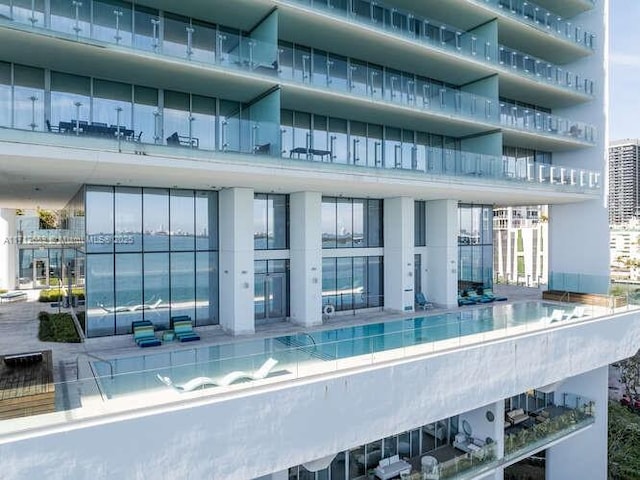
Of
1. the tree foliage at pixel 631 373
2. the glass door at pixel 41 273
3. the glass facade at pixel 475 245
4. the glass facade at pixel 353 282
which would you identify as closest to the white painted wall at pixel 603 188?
the glass facade at pixel 475 245

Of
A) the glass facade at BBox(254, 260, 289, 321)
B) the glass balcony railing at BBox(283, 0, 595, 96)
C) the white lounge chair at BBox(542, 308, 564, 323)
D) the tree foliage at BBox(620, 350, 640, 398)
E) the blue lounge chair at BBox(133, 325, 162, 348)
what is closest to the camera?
the blue lounge chair at BBox(133, 325, 162, 348)

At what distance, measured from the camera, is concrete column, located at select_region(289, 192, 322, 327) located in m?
15.4

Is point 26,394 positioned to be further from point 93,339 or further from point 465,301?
point 465,301

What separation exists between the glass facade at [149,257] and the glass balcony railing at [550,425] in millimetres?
10728

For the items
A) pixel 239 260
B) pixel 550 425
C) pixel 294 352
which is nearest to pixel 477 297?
pixel 550 425

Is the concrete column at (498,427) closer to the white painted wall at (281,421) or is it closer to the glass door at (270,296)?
the white painted wall at (281,421)

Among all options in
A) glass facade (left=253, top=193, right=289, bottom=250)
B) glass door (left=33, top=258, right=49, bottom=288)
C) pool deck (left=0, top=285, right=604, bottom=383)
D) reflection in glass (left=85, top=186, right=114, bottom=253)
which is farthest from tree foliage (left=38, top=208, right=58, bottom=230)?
glass facade (left=253, top=193, right=289, bottom=250)

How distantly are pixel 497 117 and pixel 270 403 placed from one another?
14.7 meters

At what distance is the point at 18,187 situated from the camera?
47.2 feet

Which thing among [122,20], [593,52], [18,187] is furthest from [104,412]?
[593,52]

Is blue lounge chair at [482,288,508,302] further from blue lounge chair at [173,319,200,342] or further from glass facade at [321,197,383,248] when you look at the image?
blue lounge chair at [173,319,200,342]

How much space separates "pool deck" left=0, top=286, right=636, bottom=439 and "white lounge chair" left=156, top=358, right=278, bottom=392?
0.37 feet

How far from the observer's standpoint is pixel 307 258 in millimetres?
15445

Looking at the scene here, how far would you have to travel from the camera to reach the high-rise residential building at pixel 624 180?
76312mm
